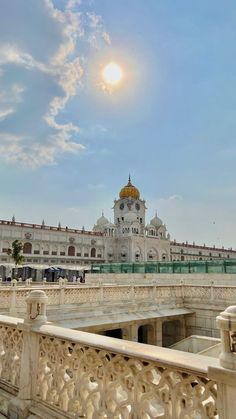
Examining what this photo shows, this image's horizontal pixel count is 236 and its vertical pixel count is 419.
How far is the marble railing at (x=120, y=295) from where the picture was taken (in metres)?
11.4

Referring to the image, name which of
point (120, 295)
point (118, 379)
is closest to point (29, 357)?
point (118, 379)

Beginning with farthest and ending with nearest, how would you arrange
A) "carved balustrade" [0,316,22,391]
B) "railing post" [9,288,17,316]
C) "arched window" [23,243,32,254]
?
1. "arched window" [23,243,32,254]
2. "railing post" [9,288,17,316]
3. "carved balustrade" [0,316,22,391]

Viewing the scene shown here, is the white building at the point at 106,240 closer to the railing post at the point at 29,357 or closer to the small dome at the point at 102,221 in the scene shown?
the small dome at the point at 102,221

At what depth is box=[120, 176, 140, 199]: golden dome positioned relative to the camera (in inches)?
2699

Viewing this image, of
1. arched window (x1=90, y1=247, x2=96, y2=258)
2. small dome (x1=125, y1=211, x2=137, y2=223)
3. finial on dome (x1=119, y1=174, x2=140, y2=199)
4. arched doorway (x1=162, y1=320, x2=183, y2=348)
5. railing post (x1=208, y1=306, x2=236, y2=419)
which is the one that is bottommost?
arched doorway (x1=162, y1=320, x2=183, y2=348)

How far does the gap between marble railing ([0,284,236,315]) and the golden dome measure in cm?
5224

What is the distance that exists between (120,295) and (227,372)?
12837mm

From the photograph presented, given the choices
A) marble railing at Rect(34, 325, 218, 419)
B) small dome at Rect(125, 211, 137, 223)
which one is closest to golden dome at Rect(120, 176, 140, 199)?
small dome at Rect(125, 211, 137, 223)

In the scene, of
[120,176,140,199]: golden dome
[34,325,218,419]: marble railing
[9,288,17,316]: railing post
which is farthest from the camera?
[120,176,140,199]: golden dome

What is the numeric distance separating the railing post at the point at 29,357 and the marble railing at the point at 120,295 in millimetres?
8253

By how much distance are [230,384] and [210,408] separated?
1.12 ft

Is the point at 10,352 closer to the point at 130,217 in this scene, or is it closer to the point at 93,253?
the point at 93,253

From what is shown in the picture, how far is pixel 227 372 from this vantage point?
6.39ft

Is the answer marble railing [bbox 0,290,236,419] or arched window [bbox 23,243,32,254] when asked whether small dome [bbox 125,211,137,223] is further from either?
marble railing [bbox 0,290,236,419]
